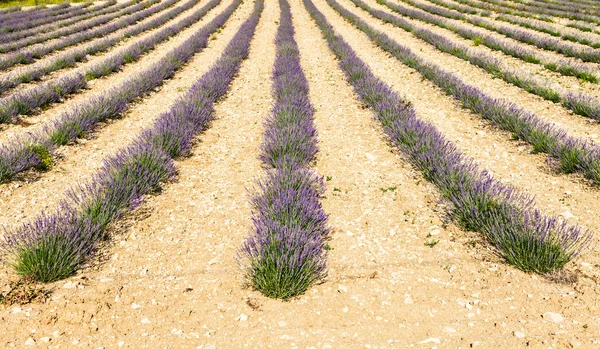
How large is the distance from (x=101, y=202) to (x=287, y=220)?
1.94 meters

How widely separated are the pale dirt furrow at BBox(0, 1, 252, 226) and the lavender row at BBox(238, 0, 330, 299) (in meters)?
2.38

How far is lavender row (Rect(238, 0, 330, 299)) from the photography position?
312 cm

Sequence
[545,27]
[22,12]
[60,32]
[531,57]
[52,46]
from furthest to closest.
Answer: [22,12]
[60,32]
[545,27]
[52,46]
[531,57]

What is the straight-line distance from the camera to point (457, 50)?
12047 millimetres

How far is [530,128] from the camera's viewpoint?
603 centimetres

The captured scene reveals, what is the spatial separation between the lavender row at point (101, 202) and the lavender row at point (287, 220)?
132 cm

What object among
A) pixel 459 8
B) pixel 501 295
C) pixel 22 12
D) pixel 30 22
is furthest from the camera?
pixel 22 12

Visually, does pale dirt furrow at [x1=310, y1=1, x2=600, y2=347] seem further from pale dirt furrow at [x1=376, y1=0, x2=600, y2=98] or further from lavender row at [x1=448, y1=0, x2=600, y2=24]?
lavender row at [x1=448, y1=0, x2=600, y2=24]

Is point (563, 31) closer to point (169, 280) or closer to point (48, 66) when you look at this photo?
point (169, 280)

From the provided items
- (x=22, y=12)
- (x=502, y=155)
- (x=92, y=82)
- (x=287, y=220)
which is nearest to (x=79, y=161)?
(x=287, y=220)

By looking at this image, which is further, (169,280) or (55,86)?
(55,86)

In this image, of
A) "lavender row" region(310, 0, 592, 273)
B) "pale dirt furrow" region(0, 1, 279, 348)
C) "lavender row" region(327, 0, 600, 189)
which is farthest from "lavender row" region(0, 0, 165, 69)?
"lavender row" region(327, 0, 600, 189)

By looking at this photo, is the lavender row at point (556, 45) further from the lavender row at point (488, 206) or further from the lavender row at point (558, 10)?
the lavender row at point (488, 206)

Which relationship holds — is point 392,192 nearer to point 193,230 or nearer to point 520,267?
point 520,267
